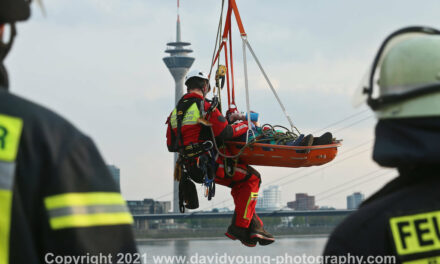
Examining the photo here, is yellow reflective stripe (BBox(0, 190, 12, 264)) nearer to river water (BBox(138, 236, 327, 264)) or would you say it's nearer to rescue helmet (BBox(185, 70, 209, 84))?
river water (BBox(138, 236, 327, 264))

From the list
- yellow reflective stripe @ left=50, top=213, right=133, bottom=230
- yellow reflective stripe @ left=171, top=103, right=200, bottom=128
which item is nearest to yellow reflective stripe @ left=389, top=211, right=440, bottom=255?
yellow reflective stripe @ left=50, top=213, right=133, bottom=230

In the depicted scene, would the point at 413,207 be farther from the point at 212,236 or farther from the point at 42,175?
the point at 212,236

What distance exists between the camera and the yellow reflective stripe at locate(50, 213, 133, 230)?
155cm

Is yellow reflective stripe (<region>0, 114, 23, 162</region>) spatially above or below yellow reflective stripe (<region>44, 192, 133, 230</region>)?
above

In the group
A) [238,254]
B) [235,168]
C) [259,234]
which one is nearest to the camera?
[235,168]

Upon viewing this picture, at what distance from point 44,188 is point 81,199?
0.22 ft

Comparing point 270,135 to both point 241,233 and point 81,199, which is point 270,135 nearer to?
point 241,233

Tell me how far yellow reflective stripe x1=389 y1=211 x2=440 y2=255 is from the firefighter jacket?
50 centimetres

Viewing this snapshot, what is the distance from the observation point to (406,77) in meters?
1.79

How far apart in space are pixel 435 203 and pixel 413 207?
4 cm

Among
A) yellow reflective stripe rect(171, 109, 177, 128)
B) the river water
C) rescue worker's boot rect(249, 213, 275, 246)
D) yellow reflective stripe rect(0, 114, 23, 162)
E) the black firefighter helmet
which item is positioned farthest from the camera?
rescue worker's boot rect(249, 213, 275, 246)

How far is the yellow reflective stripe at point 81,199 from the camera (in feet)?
5.08

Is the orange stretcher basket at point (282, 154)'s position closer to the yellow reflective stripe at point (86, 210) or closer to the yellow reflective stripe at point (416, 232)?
the yellow reflective stripe at point (416, 232)

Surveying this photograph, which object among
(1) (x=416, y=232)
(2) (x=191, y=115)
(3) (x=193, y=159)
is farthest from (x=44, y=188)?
(3) (x=193, y=159)
